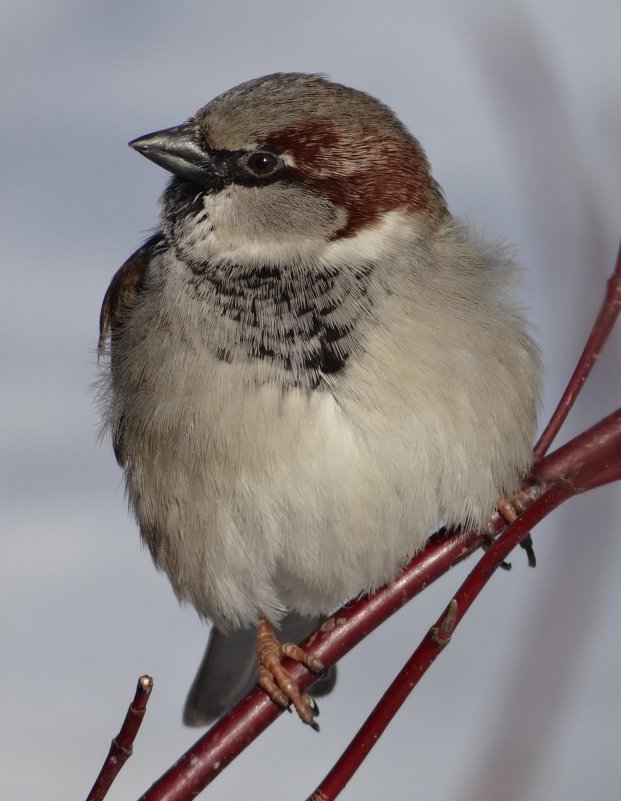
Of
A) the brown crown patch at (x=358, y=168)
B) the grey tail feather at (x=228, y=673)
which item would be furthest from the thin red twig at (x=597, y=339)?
the grey tail feather at (x=228, y=673)

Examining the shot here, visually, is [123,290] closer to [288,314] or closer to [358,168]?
[288,314]

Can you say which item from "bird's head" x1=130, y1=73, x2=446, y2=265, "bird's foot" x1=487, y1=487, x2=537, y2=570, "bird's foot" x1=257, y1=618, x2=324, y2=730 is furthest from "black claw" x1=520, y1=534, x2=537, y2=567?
"bird's head" x1=130, y1=73, x2=446, y2=265

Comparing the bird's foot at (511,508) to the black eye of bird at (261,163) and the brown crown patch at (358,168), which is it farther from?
the black eye of bird at (261,163)

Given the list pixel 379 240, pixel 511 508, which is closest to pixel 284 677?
pixel 511 508

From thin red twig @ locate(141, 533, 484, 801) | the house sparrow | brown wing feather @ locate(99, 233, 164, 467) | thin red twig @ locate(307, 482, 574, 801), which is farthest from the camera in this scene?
brown wing feather @ locate(99, 233, 164, 467)

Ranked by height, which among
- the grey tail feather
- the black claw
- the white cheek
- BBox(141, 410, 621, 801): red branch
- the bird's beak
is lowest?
the grey tail feather

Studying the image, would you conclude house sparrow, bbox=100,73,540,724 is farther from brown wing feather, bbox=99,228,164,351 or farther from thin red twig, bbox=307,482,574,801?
thin red twig, bbox=307,482,574,801
